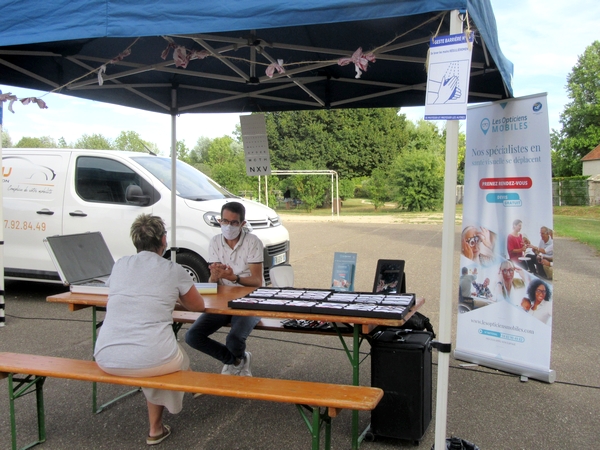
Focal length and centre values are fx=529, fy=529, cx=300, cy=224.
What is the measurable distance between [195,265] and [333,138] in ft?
117

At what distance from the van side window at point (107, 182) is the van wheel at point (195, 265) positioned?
920mm

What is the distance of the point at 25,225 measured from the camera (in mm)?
7379

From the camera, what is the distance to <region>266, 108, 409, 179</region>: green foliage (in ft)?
135

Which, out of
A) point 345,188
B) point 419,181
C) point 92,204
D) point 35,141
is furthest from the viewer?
point 35,141

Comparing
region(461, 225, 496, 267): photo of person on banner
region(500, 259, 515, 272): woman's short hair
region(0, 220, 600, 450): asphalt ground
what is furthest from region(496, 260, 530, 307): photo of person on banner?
region(0, 220, 600, 450): asphalt ground

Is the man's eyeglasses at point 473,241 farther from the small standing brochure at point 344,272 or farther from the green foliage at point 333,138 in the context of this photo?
the green foliage at point 333,138

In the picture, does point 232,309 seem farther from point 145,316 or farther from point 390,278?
point 390,278

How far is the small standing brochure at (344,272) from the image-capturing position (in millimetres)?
4051

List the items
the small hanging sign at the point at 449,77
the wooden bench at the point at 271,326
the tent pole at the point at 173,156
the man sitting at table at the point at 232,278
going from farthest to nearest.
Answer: the tent pole at the point at 173,156 < the man sitting at table at the point at 232,278 < the wooden bench at the point at 271,326 < the small hanging sign at the point at 449,77

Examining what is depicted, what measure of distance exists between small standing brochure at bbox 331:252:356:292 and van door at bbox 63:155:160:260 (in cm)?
383

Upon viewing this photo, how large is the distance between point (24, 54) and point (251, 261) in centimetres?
246

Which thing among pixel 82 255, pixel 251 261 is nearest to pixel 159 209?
pixel 82 255

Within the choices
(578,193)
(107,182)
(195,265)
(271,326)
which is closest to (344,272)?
(271,326)

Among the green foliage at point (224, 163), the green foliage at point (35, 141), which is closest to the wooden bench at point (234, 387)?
the green foliage at point (224, 163)
